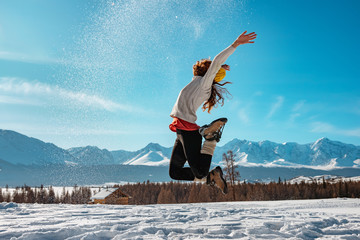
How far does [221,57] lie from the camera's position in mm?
3908

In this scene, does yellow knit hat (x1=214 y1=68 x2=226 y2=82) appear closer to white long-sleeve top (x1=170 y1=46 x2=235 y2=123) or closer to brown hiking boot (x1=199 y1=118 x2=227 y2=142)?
white long-sleeve top (x1=170 y1=46 x2=235 y2=123)

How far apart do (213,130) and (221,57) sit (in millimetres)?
1067

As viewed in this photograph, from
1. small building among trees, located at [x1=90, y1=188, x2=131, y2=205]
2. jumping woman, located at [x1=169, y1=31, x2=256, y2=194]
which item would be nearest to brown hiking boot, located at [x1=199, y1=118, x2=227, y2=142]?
jumping woman, located at [x1=169, y1=31, x2=256, y2=194]

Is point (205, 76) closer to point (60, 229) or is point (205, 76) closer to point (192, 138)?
point (192, 138)

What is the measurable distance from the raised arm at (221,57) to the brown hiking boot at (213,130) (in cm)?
62

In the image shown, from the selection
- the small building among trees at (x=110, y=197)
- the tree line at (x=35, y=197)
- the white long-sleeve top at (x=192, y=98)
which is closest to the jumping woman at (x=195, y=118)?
the white long-sleeve top at (x=192, y=98)

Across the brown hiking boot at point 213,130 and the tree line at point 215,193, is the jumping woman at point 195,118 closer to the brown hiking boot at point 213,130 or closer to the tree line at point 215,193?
the brown hiking boot at point 213,130

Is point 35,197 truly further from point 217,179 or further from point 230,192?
point 217,179

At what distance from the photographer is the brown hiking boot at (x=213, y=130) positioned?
13.9 feet

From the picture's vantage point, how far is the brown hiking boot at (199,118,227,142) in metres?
4.25

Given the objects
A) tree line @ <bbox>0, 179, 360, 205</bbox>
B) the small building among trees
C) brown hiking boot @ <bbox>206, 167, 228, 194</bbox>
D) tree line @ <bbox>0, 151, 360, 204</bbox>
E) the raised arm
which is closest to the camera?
the raised arm

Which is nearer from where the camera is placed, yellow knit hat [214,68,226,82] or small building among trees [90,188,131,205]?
yellow knit hat [214,68,226,82]

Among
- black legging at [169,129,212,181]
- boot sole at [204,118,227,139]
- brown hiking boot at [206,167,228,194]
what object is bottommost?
brown hiking boot at [206,167,228,194]

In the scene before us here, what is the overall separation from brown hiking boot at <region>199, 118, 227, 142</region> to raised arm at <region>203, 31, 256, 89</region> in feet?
2.03
